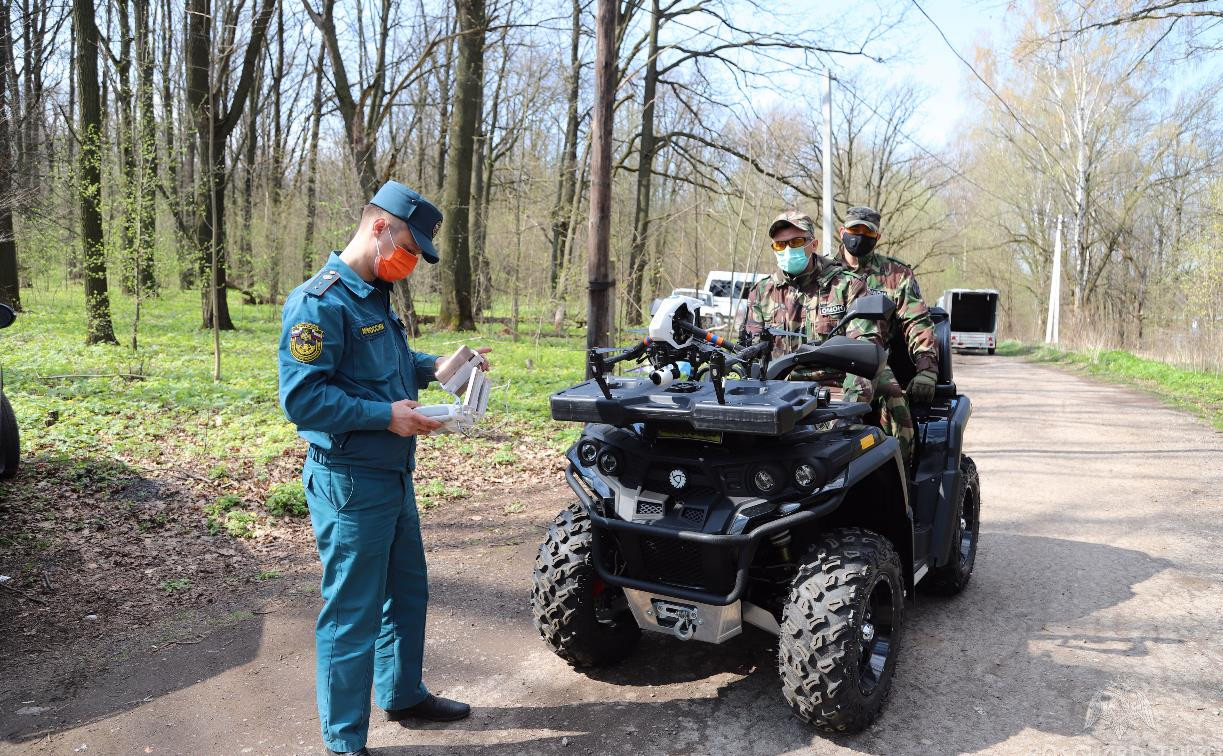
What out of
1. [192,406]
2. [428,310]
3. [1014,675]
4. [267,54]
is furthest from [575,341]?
[267,54]

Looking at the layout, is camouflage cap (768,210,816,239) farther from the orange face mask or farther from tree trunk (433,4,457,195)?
tree trunk (433,4,457,195)

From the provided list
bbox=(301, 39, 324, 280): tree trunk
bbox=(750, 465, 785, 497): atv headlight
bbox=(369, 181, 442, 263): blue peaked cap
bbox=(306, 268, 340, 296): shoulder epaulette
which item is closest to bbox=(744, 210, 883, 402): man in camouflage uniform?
bbox=(750, 465, 785, 497): atv headlight

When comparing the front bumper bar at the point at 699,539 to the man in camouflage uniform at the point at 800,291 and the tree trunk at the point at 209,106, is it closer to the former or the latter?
the man in camouflage uniform at the point at 800,291

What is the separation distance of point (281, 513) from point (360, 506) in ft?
11.7

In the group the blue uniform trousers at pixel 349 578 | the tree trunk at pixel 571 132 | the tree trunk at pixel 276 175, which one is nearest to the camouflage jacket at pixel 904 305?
the blue uniform trousers at pixel 349 578

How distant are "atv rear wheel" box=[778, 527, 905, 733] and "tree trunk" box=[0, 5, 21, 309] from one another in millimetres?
12405

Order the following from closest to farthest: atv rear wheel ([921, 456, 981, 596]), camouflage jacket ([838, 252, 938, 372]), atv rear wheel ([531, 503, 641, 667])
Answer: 1. atv rear wheel ([531, 503, 641, 667])
2. atv rear wheel ([921, 456, 981, 596])
3. camouflage jacket ([838, 252, 938, 372])

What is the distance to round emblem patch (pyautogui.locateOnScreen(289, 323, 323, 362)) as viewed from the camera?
2.92 meters

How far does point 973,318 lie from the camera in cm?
2875

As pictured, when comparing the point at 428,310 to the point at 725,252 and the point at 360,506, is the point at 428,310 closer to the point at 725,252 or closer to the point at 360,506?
the point at 725,252

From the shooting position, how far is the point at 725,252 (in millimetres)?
18094

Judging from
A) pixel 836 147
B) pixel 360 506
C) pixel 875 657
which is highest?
pixel 836 147

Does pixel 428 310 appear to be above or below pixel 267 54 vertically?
below

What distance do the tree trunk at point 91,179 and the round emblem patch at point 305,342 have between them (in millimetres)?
11719
